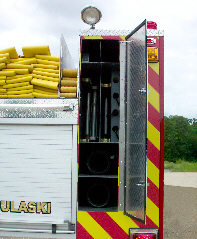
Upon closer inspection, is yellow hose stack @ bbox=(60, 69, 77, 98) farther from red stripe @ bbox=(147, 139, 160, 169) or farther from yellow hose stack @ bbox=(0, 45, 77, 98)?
red stripe @ bbox=(147, 139, 160, 169)

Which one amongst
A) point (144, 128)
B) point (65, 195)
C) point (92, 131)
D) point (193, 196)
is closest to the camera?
point (144, 128)

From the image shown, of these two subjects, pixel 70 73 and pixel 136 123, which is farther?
pixel 70 73

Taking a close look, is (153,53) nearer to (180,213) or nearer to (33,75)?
(33,75)

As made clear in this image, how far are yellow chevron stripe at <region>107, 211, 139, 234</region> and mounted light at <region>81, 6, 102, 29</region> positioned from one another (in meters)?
2.00

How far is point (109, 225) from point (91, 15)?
7.27ft

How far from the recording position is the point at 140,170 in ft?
8.16

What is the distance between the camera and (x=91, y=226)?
2643mm

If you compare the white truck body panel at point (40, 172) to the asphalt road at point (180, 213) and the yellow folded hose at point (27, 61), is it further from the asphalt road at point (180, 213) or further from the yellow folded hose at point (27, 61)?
the asphalt road at point (180, 213)

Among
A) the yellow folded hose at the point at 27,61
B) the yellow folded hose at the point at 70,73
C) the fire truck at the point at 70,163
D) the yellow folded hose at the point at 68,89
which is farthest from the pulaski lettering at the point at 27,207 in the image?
the yellow folded hose at the point at 27,61

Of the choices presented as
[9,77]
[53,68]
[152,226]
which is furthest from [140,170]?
[9,77]

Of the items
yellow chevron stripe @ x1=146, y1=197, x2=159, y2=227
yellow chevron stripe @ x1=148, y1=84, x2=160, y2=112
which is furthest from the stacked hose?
yellow chevron stripe @ x1=146, y1=197, x2=159, y2=227

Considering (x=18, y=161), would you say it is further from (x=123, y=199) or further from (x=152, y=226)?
(x=152, y=226)

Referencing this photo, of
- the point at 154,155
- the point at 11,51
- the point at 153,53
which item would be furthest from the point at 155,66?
the point at 11,51

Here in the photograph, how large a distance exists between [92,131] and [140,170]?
1.13 metres
